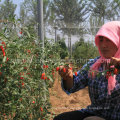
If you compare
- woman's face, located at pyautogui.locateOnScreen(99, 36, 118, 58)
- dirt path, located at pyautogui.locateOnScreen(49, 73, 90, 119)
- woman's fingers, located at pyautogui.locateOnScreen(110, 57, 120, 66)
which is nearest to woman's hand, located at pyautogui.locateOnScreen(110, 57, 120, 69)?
woman's fingers, located at pyautogui.locateOnScreen(110, 57, 120, 66)

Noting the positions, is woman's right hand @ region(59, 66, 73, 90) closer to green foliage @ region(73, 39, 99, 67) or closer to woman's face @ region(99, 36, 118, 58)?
woman's face @ region(99, 36, 118, 58)

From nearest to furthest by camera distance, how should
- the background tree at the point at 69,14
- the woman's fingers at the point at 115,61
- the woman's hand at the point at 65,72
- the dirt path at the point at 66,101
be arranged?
1. the woman's fingers at the point at 115,61
2. the woman's hand at the point at 65,72
3. the dirt path at the point at 66,101
4. the background tree at the point at 69,14

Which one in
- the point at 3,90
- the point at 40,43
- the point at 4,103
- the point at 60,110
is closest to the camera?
the point at 3,90

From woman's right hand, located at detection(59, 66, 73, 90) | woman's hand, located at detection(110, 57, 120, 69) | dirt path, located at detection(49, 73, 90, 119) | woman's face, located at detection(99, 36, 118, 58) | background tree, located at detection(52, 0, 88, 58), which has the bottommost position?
dirt path, located at detection(49, 73, 90, 119)

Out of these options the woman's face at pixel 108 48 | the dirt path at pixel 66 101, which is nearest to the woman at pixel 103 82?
the woman's face at pixel 108 48

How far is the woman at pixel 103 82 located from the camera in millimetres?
1185

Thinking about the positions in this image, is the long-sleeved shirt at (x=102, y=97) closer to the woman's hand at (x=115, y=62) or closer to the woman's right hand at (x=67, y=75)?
the woman's right hand at (x=67, y=75)

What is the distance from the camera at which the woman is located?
1185 millimetres

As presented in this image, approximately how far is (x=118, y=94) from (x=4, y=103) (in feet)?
2.94

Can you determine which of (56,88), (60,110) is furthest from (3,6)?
(56,88)

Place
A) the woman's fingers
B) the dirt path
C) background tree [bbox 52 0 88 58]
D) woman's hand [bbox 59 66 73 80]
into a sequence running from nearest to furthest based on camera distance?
the woman's fingers, woman's hand [bbox 59 66 73 80], the dirt path, background tree [bbox 52 0 88 58]

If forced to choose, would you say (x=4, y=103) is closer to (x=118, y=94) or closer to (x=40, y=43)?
(x=40, y=43)

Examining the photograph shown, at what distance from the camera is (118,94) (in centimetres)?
122

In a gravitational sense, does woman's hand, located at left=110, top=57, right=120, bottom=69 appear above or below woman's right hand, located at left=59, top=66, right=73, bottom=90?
above
